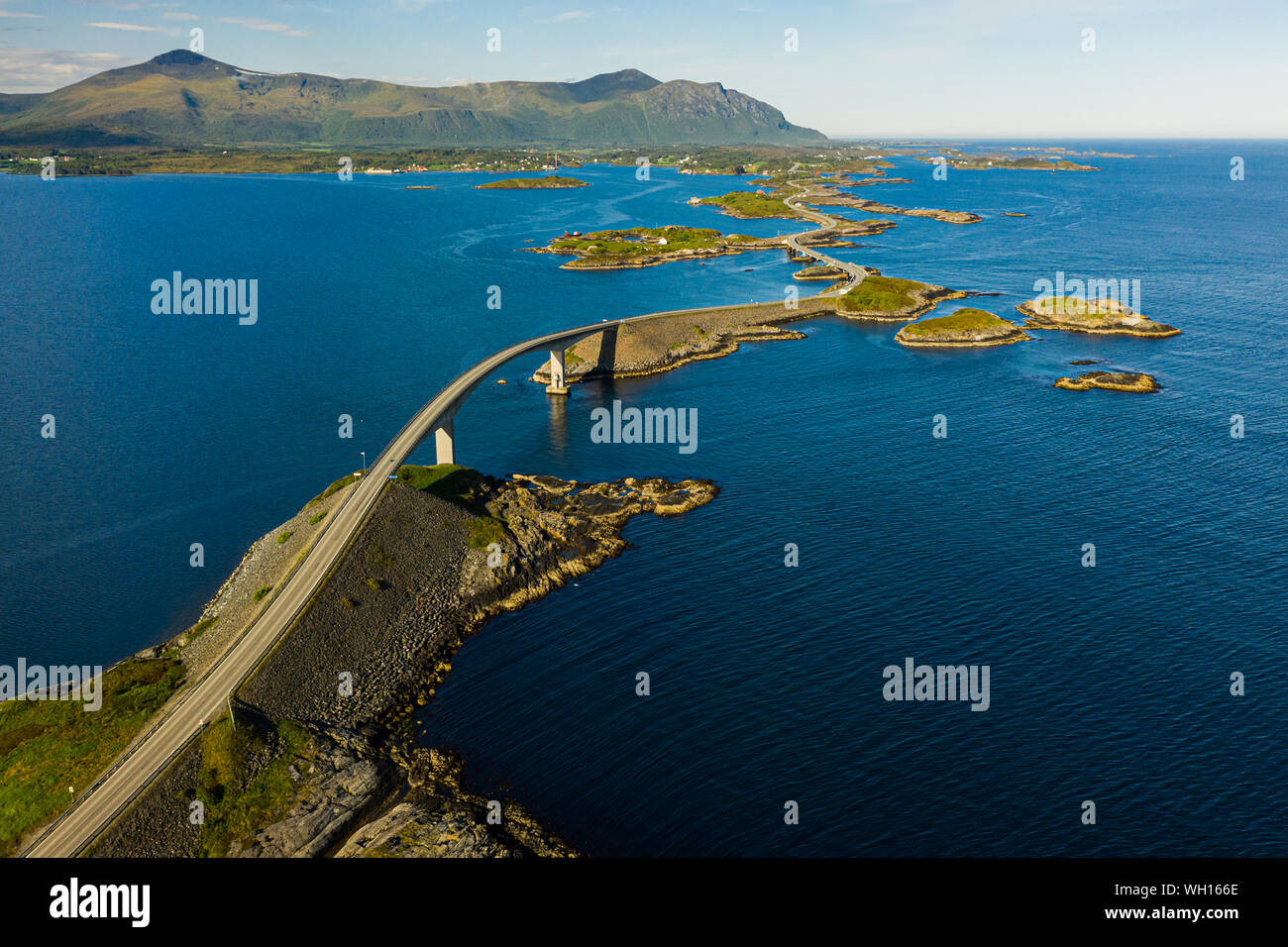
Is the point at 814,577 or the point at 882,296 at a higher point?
the point at 882,296

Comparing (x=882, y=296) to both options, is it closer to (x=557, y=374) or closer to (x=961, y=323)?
(x=961, y=323)

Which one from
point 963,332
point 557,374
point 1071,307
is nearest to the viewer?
point 557,374

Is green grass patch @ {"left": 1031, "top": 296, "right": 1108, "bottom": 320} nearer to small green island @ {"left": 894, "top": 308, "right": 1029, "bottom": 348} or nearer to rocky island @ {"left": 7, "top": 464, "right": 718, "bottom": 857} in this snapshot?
small green island @ {"left": 894, "top": 308, "right": 1029, "bottom": 348}

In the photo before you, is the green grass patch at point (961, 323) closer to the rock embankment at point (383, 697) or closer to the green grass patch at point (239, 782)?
the rock embankment at point (383, 697)

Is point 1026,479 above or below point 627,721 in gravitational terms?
above

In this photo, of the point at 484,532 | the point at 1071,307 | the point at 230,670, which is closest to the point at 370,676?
the point at 230,670
